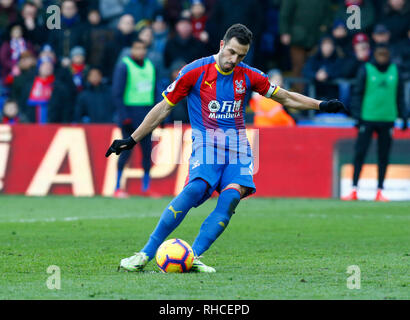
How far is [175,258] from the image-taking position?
7.30 metres

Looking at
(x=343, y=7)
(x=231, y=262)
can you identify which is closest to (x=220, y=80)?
(x=231, y=262)

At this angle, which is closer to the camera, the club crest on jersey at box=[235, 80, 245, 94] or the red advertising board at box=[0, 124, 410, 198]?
the club crest on jersey at box=[235, 80, 245, 94]

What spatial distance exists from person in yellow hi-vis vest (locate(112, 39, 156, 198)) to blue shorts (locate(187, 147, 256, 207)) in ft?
24.4

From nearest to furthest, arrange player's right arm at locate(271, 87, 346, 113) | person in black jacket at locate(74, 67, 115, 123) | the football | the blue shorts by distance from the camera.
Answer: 1. the football
2. the blue shorts
3. player's right arm at locate(271, 87, 346, 113)
4. person in black jacket at locate(74, 67, 115, 123)

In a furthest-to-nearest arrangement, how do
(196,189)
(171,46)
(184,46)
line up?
(171,46) < (184,46) < (196,189)

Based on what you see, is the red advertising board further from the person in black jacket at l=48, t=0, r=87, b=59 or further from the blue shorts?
the blue shorts

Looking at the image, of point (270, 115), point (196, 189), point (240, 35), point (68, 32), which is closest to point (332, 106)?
point (240, 35)

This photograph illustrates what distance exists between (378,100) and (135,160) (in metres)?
4.09

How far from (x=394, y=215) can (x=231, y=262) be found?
5.11 meters

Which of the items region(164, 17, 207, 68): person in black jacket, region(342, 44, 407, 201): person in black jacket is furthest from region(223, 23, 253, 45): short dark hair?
region(164, 17, 207, 68): person in black jacket

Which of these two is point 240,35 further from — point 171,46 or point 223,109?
point 171,46

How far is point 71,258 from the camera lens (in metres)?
8.18

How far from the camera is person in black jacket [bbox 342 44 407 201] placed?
1512cm

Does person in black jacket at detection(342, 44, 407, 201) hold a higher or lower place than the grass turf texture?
higher
